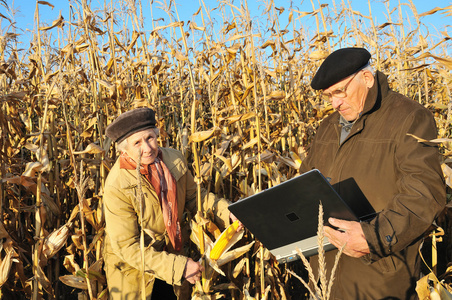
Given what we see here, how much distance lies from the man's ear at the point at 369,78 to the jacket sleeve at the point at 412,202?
10.6 inches

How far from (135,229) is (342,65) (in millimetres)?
1377

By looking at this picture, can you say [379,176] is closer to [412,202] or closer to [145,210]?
[412,202]

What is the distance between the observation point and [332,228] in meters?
1.85

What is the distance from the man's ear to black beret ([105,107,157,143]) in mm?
1173

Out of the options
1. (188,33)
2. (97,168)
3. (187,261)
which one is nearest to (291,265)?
(187,261)

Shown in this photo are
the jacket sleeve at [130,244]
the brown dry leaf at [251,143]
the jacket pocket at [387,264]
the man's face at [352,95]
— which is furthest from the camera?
the brown dry leaf at [251,143]

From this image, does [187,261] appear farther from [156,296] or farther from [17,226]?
[17,226]

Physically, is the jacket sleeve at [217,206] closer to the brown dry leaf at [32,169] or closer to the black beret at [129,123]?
the black beret at [129,123]

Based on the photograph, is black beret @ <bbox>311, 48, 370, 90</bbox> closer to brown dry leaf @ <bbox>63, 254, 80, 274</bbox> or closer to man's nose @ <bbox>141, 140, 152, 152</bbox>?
man's nose @ <bbox>141, 140, 152, 152</bbox>

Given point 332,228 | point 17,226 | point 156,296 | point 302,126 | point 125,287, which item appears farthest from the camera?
point 302,126

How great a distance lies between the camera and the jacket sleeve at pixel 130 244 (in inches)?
89.0

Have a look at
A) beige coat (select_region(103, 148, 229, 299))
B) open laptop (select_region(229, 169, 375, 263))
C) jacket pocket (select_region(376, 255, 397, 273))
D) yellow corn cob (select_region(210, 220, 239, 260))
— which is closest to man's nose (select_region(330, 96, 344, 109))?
open laptop (select_region(229, 169, 375, 263))

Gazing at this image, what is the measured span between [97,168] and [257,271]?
132 centimetres

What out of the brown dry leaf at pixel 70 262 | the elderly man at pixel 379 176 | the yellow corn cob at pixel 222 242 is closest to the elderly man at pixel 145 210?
the yellow corn cob at pixel 222 242
